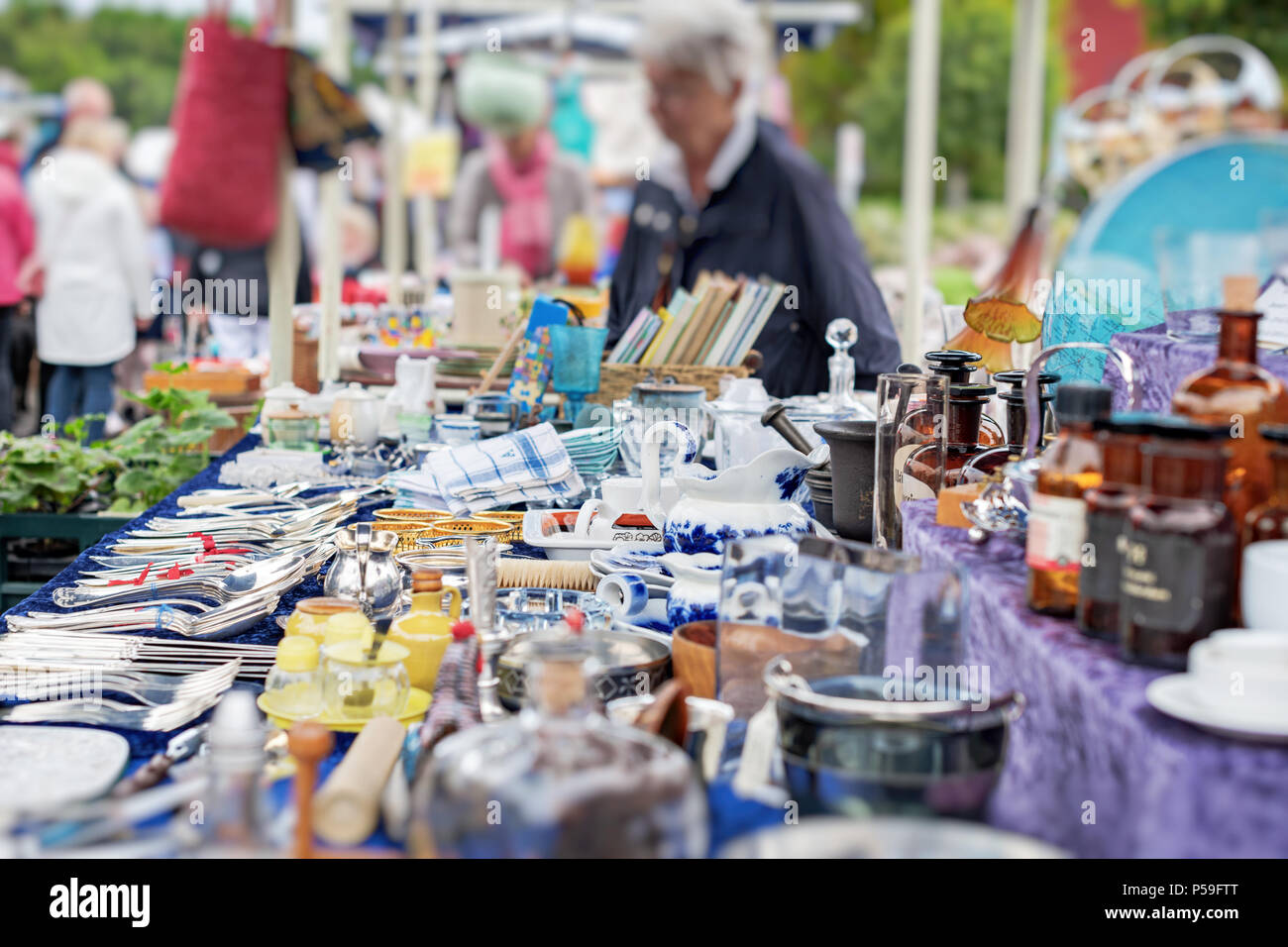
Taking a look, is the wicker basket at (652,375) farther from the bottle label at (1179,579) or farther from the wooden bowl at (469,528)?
the bottle label at (1179,579)

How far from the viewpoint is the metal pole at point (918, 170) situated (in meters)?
4.89

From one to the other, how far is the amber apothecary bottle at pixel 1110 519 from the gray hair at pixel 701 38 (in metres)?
3.80

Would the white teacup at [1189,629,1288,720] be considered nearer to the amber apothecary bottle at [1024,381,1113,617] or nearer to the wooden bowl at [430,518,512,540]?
the amber apothecary bottle at [1024,381,1113,617]

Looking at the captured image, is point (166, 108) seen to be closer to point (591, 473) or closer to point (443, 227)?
point (443, 227)

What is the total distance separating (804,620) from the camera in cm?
146

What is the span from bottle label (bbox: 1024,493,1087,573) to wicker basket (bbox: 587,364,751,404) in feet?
7.78

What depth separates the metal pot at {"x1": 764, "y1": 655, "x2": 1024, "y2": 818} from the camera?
3.64 feet

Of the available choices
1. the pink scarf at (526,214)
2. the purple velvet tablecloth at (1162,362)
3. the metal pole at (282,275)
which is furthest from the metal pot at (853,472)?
the pink scarf at (526,214)

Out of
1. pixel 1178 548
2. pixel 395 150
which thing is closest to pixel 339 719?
pixel 1178 548

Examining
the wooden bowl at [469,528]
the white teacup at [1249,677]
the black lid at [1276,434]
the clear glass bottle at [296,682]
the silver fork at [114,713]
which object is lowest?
the silver fork at [114,713]

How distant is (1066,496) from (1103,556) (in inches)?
3.8

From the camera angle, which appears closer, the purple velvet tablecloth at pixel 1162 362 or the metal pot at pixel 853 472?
the purple velvet tablecloth at pixel 1162 362

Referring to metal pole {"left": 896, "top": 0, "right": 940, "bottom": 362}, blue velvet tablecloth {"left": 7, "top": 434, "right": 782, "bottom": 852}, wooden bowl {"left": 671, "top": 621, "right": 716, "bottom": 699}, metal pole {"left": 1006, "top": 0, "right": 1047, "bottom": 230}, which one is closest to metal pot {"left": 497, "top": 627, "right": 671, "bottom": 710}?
wooden bowl {"left": 671, "top": 621, "right": 716, "bottom": 699}
